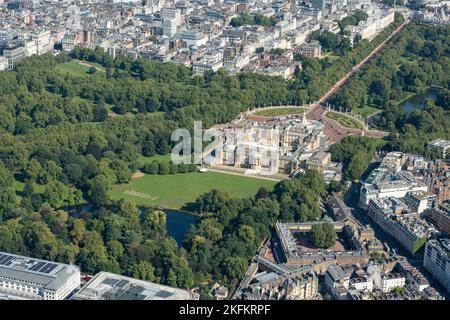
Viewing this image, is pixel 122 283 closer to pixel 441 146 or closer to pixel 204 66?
pixel 441 146

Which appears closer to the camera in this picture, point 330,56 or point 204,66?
Answer: point 204,66

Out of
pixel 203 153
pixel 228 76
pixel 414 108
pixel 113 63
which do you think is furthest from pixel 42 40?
pixel 414 108

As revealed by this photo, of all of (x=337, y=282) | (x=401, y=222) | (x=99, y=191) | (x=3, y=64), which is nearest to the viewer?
(x=337, y=282)

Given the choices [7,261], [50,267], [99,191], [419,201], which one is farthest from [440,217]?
[7,261]

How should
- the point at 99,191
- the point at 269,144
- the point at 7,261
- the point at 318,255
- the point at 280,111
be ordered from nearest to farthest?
the point at 7,261 < the point at 318,255 < the point at 99,191 < the point at 269,144 < the point at 280,111

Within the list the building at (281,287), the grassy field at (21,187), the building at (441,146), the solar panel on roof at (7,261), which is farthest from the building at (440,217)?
the grassy field at (21,187)

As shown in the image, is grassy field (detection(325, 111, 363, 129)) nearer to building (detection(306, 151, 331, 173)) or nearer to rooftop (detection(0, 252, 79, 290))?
building (detection(306, 151, 331, 173))

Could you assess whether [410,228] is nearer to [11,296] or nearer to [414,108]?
[11,296]
